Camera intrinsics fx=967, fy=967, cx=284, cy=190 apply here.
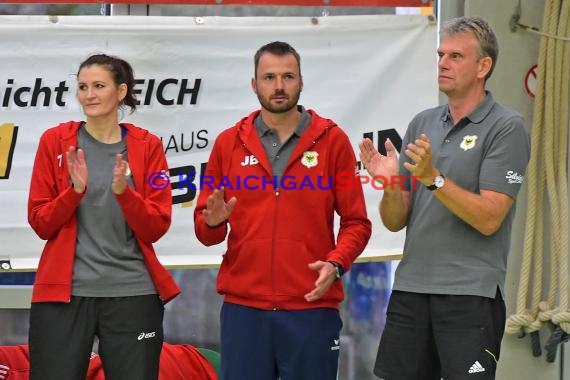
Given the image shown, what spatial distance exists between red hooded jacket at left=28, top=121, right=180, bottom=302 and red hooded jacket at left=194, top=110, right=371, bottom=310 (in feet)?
0.67

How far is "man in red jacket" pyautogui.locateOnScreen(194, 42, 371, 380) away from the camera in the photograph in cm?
359

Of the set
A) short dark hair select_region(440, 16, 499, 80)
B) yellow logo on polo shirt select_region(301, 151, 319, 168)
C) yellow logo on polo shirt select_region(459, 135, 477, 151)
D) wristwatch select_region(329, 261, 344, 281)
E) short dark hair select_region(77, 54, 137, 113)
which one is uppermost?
short dark hair select_region(440, 16, 499, 80)

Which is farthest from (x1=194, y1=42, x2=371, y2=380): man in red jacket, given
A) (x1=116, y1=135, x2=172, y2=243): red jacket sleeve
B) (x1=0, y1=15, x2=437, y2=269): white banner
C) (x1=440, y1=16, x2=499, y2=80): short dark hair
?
(x1=0, y1=15, x2=437, y2=269): white banner

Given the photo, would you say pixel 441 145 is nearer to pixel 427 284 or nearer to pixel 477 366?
pixel 427 284

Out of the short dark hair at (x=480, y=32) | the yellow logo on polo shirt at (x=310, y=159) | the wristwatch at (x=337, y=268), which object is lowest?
the wristwatch at (x=337, y=268)

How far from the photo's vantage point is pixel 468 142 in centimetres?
346

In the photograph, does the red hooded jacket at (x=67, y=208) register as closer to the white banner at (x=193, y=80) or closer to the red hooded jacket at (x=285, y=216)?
the red hooded jacket at (x=285, y=216)

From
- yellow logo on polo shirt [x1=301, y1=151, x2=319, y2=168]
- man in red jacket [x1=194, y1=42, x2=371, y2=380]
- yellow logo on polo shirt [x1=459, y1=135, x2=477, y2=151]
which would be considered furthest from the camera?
yellow logo on polo shirt [x1=301, y1=151, x2=319, y2=168]

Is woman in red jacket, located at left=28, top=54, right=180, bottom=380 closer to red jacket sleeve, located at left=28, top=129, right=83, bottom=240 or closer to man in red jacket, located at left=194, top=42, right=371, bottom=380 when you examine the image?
red jacket sleeve, located at left=28, top=129, right=83, bottom=240

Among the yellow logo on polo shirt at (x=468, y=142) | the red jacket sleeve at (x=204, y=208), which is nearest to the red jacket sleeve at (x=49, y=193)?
the red jacket sleeve at (x=204, y=208)

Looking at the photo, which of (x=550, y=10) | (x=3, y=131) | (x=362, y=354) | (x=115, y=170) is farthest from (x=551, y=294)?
(x=3, y=131)

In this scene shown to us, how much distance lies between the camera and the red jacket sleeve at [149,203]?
350cm

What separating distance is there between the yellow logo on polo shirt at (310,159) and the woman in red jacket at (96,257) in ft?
1.84

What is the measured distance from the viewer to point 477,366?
3.32 m
